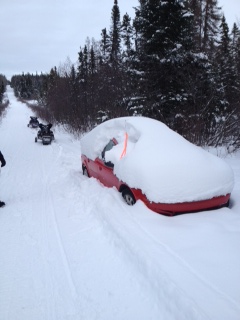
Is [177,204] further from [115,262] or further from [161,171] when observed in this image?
[115,262]

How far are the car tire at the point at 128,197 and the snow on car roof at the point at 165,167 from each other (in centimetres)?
25

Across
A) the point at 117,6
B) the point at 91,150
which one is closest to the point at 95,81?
the point at 91,150

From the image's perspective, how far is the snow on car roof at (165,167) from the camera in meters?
4.46

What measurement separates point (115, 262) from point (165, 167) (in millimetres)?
1876

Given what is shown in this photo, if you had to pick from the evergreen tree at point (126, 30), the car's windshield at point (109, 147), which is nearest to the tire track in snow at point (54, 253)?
the car's windshield at point (109, 147)

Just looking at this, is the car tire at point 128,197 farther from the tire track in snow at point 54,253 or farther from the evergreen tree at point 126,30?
the evergreen tree at point 126,30

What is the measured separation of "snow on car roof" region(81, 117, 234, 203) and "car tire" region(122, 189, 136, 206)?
0.83 feet

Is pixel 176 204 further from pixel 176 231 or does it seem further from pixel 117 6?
pixel 117 6

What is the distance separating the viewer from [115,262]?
365 centimetres

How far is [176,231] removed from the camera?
4129mm

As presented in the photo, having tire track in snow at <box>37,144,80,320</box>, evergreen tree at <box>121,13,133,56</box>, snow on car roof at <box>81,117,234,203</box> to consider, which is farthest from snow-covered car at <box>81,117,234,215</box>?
evergreen tree at <box>121,13,133,56</box>

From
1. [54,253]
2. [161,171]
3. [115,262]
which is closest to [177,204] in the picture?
[161,171]

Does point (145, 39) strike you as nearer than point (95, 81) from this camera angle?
Yes

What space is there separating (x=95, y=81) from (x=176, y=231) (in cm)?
1505
